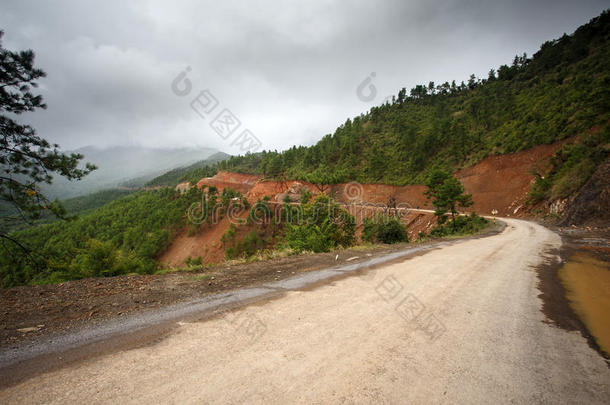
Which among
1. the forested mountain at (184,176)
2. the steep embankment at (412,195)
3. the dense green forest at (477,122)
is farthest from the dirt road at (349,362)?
the forested mountain at (184,176)

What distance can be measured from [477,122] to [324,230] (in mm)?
54731

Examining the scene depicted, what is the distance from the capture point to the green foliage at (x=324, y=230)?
10.3 meters

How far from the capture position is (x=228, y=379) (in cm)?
174

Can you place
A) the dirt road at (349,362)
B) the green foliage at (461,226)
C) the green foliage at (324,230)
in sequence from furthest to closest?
1. the green foliage at (461,226)
2. the green foliage at (324,230)
3. the dirt road at (349,362)

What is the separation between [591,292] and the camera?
13.1ft

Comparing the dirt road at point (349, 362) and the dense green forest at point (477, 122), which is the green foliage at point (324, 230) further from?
the dense green forest at point (477, 122)

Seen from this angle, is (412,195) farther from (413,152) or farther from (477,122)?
(477,122)

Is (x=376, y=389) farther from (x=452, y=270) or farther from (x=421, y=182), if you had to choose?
(x=421, y=182)

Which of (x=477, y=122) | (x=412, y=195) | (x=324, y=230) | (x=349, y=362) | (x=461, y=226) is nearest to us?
(x=349, y=362)

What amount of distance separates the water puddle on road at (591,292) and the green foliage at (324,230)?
22.0 feet

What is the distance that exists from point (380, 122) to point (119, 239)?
8144cm

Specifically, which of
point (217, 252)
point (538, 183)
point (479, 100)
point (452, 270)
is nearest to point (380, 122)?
point (479, 100)

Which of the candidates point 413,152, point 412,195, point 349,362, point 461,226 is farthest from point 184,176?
point 349,362

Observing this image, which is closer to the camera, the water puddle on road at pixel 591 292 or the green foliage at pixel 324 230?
the water puddle on road at pixel 591 292
